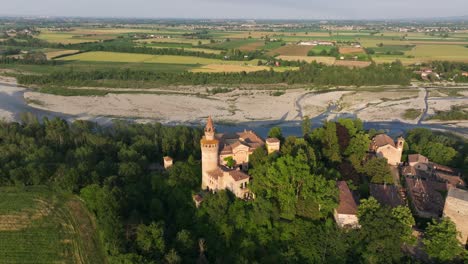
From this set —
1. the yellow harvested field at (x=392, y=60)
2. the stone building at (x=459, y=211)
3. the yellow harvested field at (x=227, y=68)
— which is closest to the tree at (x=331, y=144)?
the stone building at (x=459, y=211)

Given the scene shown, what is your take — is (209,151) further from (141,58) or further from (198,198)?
(141,58)

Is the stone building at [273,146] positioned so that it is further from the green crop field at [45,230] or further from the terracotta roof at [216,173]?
the green crop field at [45,230]

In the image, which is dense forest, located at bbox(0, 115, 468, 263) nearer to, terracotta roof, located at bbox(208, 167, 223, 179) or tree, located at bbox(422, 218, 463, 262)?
tree, located at bbox(422, 218, 463, 262)

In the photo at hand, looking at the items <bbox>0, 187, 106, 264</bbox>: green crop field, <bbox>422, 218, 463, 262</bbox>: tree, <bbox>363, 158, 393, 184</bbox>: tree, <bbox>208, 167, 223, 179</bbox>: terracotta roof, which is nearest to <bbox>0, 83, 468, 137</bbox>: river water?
<bbox>363, 158, 393, 184</bbox>: tree

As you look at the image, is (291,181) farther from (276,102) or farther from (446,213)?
(276,102)

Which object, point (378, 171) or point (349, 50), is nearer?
point (378, 171)

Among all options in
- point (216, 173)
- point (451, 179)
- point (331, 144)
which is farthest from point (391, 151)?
point (216, 173)
